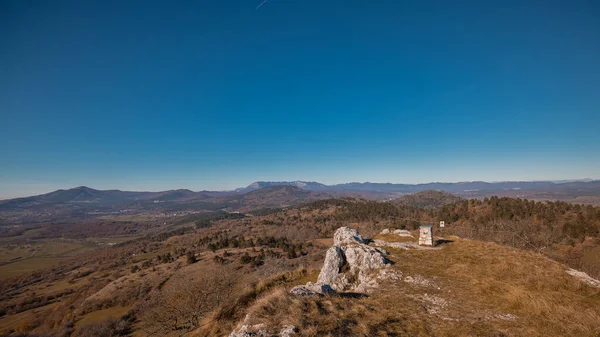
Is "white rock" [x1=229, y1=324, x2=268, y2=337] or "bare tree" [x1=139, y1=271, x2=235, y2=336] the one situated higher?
"white rock" [x1=229, y1=324, x2=268, y2=337]

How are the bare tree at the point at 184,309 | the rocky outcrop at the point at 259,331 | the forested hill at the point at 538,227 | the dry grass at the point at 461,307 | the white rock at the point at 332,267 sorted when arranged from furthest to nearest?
1. the forested hill at the point at 538,227
2. the bare tree at the point at 184,309
3. the white rock at the point at 332,267
4. the dry grass at the point at 461,307
5. the rocky outcrop at the point at 259,331

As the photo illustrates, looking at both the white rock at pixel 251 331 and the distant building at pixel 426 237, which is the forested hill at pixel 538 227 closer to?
the distant building at pixel 426 237

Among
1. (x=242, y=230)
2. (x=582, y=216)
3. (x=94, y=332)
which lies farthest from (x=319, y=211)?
(x=94, y=332)

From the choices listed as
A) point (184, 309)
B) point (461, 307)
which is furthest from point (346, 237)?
point (184, 309)

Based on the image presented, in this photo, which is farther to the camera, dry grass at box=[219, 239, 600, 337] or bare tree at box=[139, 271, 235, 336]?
bare tree at box=[139, 271, 235, 336]

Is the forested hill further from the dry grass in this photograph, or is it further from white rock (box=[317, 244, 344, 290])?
white rock (box=[317, 244, 344, 290])

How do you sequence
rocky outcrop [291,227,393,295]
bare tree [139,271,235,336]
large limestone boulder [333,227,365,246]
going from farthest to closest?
large limestone boulder [333,227,365,246]
bare tree [139,271,235,336]
rocky outcrop [291,227,393,295]

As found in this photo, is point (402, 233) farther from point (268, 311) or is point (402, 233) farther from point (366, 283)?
point (268, 311)

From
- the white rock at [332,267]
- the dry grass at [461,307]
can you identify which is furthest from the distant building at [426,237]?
the white rock at [332,267]

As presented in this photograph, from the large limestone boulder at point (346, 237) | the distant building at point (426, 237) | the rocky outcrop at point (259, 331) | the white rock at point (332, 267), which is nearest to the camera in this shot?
the rocky outcrop at point (259, 331)

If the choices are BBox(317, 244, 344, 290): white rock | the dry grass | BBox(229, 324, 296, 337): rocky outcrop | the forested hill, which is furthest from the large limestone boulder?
the forested hill

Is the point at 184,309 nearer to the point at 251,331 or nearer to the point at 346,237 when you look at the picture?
the point at 251,331
